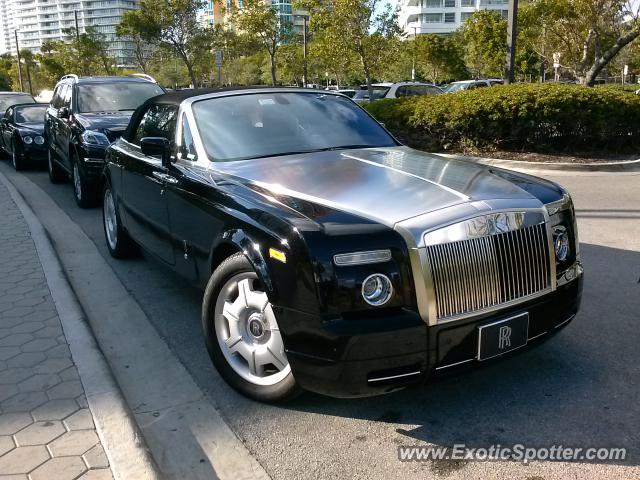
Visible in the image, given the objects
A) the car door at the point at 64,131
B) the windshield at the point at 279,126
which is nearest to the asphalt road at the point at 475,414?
the windshield at the point at 279,126

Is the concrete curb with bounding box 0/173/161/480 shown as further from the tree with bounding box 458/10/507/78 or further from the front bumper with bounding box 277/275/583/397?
the tree with bounding box 458/10/507/78

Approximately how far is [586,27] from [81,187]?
1879 centimetres

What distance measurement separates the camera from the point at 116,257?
6453mm

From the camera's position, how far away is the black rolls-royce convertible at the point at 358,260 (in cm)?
288

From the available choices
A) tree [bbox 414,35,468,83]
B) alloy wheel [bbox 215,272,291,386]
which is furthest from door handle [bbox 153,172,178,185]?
tree [bbox 414,35,468,83]

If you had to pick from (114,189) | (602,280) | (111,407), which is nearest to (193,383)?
(111,407)

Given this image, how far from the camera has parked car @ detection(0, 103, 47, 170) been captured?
43.3 feet

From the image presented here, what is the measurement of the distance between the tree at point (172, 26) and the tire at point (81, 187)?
2910 cm

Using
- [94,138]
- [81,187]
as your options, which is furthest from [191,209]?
[81,187]

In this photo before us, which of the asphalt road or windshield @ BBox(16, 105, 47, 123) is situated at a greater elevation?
windshield @ BBox(16, 105, 47, 123)

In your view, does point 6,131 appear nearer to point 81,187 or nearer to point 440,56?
point 81,187

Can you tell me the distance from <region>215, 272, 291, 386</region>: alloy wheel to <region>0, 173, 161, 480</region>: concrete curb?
25.8 inches

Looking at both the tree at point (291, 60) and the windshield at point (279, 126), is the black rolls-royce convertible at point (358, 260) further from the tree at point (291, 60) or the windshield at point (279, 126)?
the tree at point (291, 60)

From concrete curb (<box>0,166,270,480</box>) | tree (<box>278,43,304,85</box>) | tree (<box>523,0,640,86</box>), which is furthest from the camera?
tree (<box>278,43,304,85</box>)
